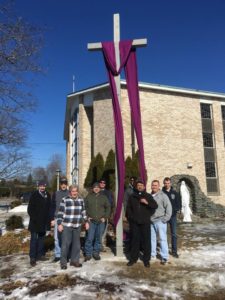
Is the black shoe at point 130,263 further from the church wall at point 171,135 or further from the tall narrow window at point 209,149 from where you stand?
the tall narrow window at point 209,149

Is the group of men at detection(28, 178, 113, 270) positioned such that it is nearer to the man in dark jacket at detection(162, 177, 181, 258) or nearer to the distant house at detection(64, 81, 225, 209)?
the man in dark jacket at detection(162, 177, 181, 258)

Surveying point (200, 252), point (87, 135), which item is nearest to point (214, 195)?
point (87, 135)

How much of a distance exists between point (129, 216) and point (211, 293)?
2.33 m

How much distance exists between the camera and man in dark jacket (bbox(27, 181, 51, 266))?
6.86 metres

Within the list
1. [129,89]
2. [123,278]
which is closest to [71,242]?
[123,278]

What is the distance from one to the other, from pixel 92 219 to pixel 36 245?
4.66 feet

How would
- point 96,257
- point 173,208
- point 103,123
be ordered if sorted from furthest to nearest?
point 103,123 → point 173,208 → point 96,257

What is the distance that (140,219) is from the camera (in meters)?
6.50

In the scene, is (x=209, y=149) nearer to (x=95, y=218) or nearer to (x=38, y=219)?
(x=95, y=218)

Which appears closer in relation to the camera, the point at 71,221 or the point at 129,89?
the point at 71,221

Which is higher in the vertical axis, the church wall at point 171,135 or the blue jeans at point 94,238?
the church wall at point 171,135

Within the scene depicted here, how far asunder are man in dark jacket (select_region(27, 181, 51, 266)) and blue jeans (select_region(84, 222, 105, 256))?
38.9 inches

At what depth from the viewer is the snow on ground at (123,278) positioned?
15.6ft

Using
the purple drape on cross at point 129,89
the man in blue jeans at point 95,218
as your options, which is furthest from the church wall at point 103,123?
the man in blue jeans at point 95,218
